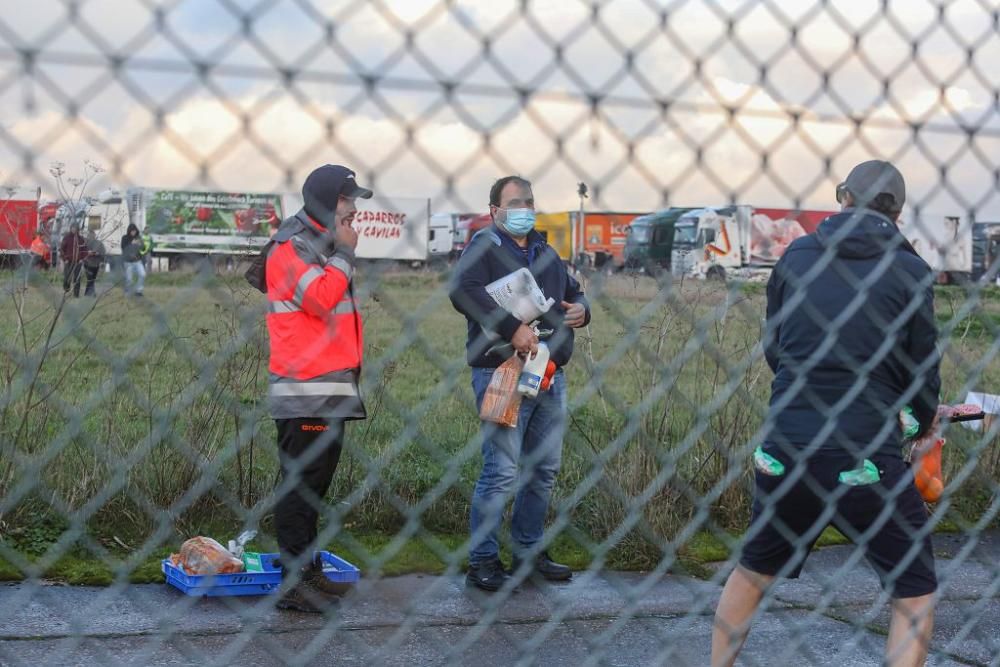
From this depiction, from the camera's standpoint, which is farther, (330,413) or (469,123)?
(330,413)

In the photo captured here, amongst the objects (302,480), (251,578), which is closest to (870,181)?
(302,480)

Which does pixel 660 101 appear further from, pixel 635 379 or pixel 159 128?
pixel 635 379

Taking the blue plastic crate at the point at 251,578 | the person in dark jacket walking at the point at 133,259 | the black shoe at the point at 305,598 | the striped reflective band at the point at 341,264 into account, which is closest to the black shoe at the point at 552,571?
the blue plastic crate at the point at 251,578

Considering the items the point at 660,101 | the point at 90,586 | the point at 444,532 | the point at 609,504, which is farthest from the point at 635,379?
the point at 660,101

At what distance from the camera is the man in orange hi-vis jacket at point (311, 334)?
180cm

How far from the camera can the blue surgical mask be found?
8.30ft

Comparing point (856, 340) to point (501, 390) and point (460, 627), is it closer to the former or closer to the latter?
point (501, 390)

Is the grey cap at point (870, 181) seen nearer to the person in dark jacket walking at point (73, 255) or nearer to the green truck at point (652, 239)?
the green truck at point (652, 239)

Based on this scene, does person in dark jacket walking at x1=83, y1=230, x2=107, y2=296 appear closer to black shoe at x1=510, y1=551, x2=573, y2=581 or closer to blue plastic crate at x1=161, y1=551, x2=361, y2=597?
blue plastic crate at x1=161, y1=551, x2=361, y2=597

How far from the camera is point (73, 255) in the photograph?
2152mm

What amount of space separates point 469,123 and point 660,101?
446mm

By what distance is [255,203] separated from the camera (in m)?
1.57

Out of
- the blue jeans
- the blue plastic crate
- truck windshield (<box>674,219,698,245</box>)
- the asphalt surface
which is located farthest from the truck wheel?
the blue plastic crate

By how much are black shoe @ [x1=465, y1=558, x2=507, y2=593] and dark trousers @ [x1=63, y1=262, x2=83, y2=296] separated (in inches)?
128
